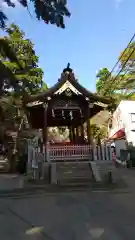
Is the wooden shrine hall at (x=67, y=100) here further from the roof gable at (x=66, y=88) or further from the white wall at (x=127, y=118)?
the white wall at (x=127, y=118)

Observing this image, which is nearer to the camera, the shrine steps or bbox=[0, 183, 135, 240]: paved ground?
bbox=[0, 183, 135, 240]: paved ground

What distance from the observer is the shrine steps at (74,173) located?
15117 millimetres

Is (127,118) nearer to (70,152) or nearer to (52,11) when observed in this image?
(70,152)

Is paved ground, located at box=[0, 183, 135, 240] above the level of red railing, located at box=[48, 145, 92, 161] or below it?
below

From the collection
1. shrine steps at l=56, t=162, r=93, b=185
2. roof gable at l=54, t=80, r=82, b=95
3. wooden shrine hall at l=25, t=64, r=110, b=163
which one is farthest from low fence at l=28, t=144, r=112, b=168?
roof gable at l=54, t=80, r=82, b=95

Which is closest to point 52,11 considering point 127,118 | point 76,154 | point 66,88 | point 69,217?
point 69,217

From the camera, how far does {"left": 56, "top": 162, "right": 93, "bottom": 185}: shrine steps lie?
15117 mm

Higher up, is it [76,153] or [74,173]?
[76,153]

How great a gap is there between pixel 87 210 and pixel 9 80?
4.49m

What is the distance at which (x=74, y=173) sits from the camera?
53.8 ft

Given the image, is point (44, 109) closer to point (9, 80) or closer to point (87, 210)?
point (87, 210)

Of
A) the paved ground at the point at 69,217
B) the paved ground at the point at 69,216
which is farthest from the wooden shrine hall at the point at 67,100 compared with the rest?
the paved ground at the point at 69,217

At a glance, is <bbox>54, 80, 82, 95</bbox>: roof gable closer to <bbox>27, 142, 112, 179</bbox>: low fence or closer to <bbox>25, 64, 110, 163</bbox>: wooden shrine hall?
<bbox>25, 64, 110, 163</bbox>: wooden shrine hall

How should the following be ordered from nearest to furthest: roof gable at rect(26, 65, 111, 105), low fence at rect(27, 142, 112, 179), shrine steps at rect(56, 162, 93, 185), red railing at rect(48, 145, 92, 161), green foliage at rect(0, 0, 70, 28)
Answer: green foliage at rect(0, 0, 70, 28), shrine steps at rect(56, 162, 93, 185), low fence at rect(27, 142, 112, 179), red railing at rect(48, 145, 92, 161), roof gable at rect(26, 65, 111, 105)
